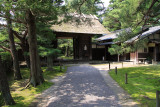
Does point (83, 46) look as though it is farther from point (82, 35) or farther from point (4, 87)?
point (4, 87)

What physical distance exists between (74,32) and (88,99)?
11.0 metres

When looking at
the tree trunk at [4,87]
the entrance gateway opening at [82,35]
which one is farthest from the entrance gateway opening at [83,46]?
the tree trunk at [4,87]

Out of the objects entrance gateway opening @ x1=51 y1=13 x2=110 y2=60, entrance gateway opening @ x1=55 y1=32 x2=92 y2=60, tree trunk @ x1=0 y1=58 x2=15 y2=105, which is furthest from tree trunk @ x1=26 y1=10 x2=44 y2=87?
entrance gateway opening @ x1=55 y1=32 x2=92 y2=60

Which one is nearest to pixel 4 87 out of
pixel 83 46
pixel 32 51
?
pixel 32 51

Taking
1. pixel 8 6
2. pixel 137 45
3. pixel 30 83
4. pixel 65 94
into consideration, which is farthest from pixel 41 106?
pixel 137 45

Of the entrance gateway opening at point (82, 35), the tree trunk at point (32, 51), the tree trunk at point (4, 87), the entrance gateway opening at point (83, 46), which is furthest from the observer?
the entrance gateway opening at point (83, 46)

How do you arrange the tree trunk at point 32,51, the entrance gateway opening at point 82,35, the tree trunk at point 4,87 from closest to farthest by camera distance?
1. the tree trunk at point 4,87
2. the tree trunk at point 32,51
3. the entrance gateway opening at point 82,35

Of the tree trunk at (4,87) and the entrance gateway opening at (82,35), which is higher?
the entrance gateway opening at (82,35)

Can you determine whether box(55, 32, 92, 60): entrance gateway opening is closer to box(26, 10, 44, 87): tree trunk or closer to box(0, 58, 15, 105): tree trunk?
box(26, 10, 44, 87): tree trunk

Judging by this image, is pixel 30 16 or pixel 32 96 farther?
pixel 30 16

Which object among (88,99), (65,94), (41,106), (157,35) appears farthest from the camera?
(157,35)

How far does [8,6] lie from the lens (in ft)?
15.2

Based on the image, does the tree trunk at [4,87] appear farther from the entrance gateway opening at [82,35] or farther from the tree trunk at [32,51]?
the entrance gateway opening at [82,35]

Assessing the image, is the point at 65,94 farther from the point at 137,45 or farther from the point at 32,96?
the point at 137,45
